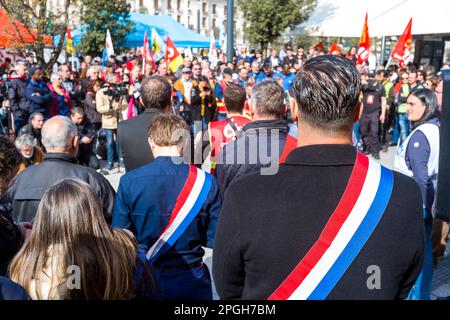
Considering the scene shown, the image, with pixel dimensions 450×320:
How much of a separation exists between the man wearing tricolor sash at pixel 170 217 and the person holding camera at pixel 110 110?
5.99m

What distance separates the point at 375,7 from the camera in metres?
17.0

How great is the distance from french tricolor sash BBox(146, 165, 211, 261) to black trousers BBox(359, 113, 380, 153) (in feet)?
27.4

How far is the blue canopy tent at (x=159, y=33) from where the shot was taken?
24.0 metres

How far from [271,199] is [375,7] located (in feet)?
56.4

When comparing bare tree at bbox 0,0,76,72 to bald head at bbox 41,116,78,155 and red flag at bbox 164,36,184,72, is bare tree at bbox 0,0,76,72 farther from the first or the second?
bald head at bbox 41,116,78,155

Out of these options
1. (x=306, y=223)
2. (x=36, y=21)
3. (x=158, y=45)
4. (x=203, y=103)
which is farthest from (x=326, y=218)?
(x=36, y=21)

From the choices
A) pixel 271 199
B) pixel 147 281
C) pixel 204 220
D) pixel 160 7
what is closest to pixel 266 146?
pixel 204 220

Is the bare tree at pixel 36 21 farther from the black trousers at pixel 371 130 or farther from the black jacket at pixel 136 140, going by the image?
the black jacket at pixel 136 140

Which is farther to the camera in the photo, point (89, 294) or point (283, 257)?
point (89, 294)

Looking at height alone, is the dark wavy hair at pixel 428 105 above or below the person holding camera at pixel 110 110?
above

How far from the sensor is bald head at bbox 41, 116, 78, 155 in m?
3.01

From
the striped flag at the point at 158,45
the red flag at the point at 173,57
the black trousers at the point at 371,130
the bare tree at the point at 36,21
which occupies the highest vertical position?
the bare tree at the point at 36,21

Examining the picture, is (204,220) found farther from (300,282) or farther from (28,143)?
(28,143)

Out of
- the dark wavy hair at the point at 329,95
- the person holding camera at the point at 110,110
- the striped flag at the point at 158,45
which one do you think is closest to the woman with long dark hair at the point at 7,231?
the dark wavy hair at the point at 329,95
